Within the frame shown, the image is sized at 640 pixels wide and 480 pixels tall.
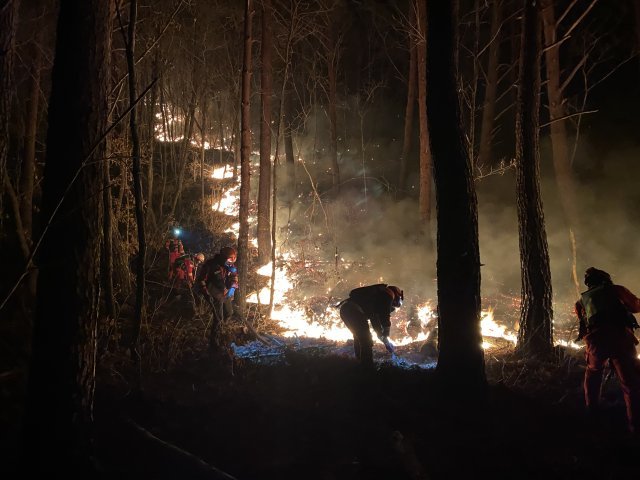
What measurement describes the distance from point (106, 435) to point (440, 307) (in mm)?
4418

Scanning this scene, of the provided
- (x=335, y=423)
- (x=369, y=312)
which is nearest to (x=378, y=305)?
(x=369, y=312)

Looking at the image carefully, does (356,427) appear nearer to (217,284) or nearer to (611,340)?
(611,340)

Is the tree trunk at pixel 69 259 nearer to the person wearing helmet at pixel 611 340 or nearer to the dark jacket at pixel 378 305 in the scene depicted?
the dark jacket at pixel 378 305

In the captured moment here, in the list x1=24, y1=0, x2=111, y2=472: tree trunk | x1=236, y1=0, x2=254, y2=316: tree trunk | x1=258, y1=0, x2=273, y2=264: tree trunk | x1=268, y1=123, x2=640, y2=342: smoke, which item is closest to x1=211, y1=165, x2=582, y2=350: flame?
x1=268, y1=123, x2=640, y2=342: smoke

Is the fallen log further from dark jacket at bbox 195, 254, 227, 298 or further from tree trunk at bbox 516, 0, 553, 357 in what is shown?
tree trunk at bbox 516, 0, 553, 357

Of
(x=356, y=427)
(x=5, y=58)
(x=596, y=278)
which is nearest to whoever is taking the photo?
(x=5, y=58)

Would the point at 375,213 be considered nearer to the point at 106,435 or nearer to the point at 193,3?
the point at 193,3

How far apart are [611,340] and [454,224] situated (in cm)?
240

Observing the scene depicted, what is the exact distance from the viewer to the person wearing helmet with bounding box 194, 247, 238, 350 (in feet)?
26.2

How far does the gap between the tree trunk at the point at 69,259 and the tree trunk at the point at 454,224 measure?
4.08 m

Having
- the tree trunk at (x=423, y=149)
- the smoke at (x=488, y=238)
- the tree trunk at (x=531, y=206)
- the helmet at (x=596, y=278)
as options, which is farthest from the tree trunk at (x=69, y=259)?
the tree trunk at (x=423, y=149)

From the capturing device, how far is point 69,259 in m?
4.01

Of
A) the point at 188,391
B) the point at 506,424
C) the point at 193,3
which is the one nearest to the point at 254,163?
the point at 193,3

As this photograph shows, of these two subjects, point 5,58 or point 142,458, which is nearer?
point 142,458
